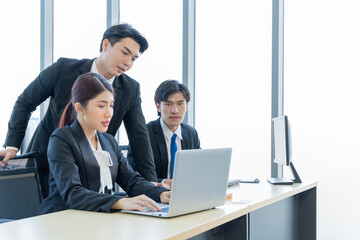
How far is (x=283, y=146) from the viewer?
9.43 feet

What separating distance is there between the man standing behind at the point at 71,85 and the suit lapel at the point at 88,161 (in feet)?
1.61

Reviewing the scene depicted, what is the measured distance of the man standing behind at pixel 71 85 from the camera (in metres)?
2.33

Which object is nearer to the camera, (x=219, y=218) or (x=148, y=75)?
(x=219, y=218)

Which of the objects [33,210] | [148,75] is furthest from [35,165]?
[148,75]

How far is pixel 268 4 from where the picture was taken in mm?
3881

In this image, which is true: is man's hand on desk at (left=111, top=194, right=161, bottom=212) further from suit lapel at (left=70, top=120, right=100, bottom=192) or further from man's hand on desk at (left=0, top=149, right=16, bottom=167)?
man's hand on desk at (left=0, top=149, right=16, bottom=167)

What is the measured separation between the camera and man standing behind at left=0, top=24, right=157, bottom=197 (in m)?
2.33

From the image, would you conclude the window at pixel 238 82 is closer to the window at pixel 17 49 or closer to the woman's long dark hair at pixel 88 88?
the window at pixel 17 49

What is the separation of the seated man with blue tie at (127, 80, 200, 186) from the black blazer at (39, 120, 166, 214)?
817mm

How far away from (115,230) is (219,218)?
0.40 m

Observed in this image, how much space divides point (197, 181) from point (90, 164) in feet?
1.64

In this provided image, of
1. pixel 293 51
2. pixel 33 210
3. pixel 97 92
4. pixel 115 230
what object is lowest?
pixel 33 210

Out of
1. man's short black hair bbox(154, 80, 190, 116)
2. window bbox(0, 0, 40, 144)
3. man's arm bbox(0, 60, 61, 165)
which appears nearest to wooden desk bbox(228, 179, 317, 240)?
man's short black hair bbox(154, 80, 190, 116)

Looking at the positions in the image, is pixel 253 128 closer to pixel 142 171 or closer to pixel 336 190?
pixel 336 190
